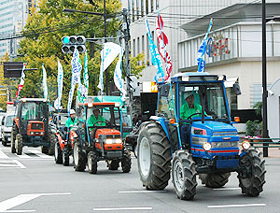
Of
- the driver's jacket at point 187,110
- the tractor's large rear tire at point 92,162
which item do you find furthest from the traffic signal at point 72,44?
the driver's jacket at point 187,110

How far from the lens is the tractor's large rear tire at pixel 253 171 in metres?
12.9

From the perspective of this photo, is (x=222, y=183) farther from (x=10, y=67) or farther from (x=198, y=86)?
(x=10, y=67)

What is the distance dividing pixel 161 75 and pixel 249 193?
11.7 feet

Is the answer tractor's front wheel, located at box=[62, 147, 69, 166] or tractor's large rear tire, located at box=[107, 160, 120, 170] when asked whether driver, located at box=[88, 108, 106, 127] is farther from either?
tractor's front wheel, located at box=[62, 147, 69, 166]

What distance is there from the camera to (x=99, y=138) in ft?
65.4

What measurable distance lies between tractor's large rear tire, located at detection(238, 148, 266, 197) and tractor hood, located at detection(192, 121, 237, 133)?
0.66 metres

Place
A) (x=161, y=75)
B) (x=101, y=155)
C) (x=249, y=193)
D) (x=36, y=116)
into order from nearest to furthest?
(x=249, y=193), (x=161, y=75), (x=101, y=155), (x=36, y=116)

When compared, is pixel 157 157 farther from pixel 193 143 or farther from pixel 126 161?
pixel 126 161

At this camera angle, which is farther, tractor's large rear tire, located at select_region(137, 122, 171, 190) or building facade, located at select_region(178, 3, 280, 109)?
building facade, located at select_region(178, 3, 280, 109)

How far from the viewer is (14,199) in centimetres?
1349

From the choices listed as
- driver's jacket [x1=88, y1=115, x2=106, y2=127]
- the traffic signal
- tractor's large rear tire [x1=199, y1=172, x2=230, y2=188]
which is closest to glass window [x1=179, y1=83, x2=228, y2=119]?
tractor's large rear tire [x1=199, y1=172, x2=230, y2=188]

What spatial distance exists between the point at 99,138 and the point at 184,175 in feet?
25.3

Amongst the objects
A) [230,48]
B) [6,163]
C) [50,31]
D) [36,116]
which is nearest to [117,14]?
[50,31]

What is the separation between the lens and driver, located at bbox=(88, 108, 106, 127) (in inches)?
820
